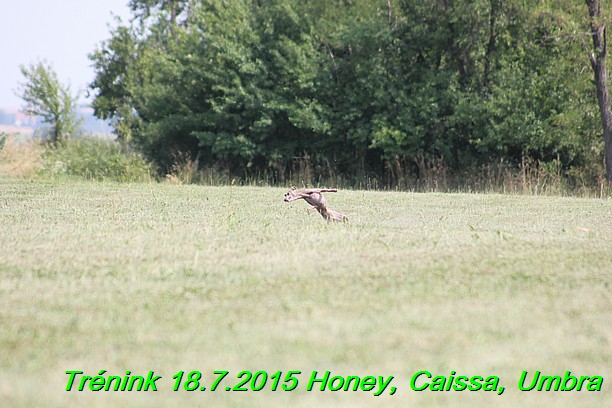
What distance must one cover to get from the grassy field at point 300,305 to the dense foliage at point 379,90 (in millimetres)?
12551

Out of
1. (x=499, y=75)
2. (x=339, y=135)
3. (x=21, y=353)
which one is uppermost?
(x=499, y=75)

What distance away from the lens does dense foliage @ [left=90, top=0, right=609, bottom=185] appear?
894 inches

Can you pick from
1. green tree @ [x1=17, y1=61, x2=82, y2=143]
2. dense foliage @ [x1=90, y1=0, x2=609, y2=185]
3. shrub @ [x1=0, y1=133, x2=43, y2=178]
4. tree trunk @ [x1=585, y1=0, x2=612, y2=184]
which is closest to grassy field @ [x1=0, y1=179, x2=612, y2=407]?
tree trunk @ [x1=585, y1=0, x2=612, y2=184]

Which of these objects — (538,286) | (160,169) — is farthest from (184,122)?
(538,286)

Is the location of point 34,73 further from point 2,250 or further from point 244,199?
point 2,250

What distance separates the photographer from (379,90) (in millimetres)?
25406

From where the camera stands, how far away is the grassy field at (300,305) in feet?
14.4

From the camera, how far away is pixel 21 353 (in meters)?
4.74

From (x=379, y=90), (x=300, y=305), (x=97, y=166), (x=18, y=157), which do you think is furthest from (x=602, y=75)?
(x=18, y=157)

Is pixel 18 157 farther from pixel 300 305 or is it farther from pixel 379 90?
pixel 300 305

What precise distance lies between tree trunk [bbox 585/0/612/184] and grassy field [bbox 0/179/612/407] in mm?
11459

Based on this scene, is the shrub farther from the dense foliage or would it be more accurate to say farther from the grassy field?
the grassy field

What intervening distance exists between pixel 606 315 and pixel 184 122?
24020mm

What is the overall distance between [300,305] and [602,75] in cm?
1776
